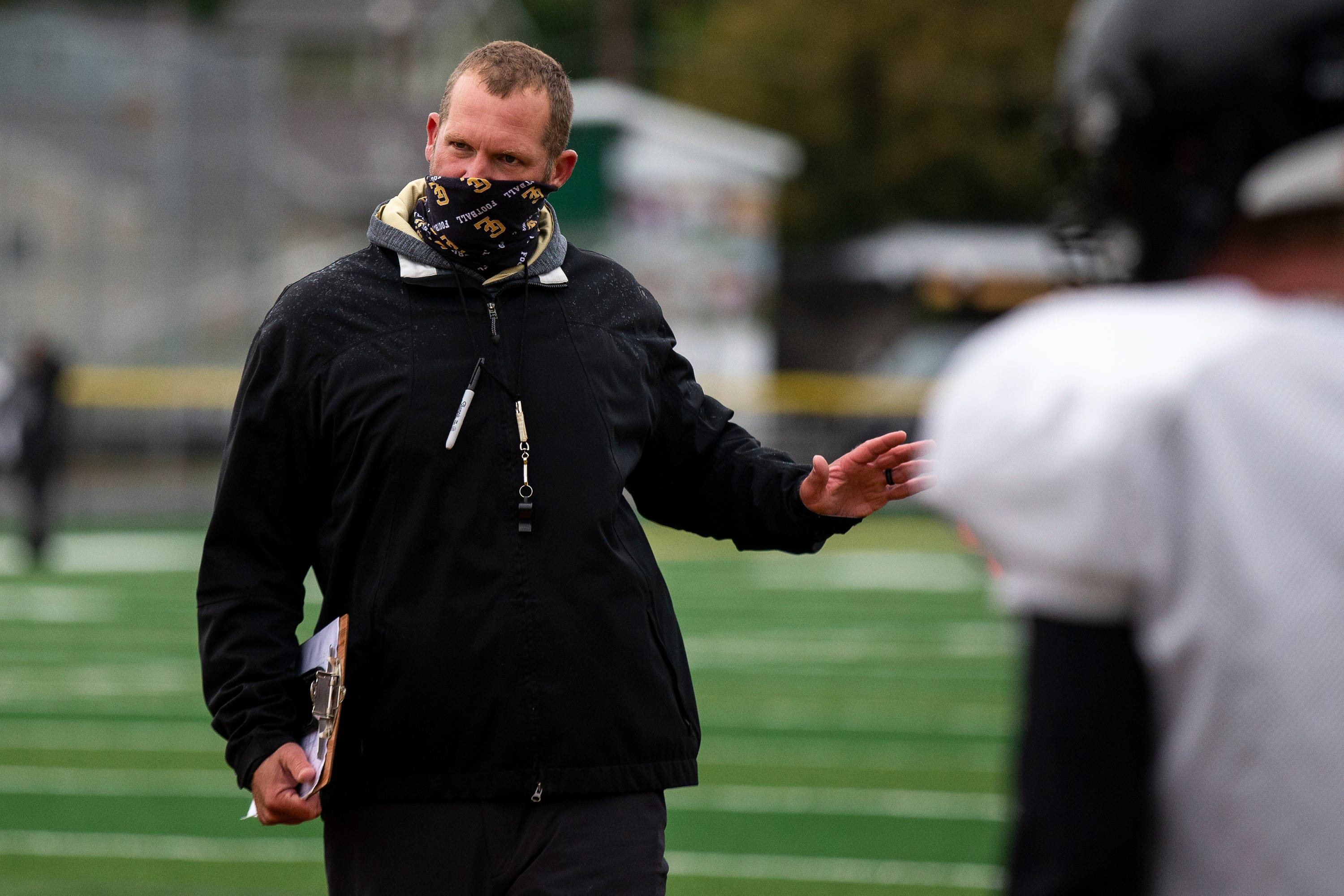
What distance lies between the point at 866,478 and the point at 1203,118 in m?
1.57

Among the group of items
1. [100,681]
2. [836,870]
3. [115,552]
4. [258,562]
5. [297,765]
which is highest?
[258,562]

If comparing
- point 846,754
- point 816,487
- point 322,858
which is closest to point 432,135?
point 816,487

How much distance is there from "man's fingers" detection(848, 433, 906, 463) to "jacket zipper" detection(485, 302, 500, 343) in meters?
0.57

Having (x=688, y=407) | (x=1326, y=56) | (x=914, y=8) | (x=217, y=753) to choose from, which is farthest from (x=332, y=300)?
(x=914, y=8)

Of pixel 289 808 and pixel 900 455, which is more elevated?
pixel 900 455

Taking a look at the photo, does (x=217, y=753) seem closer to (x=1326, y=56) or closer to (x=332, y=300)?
(x=332, y=300)

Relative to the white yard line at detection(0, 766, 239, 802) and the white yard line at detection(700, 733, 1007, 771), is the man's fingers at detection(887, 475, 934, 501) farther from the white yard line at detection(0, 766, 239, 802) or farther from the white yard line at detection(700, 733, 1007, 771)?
the white yard line at detection(700, 733, 1007, 771)

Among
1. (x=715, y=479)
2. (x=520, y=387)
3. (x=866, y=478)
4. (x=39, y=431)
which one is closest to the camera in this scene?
(x=520, y=387)

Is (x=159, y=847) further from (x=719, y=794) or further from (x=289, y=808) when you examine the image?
(x=289, y=808)

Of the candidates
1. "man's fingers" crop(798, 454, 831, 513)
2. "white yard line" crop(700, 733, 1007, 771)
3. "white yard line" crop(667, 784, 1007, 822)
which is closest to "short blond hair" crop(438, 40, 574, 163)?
"man's fingers" crop(798, 454, 831, 513)

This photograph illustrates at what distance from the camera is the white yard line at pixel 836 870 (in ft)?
20.1

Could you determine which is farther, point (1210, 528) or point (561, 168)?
point (561, 168)

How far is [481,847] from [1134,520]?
1629 mm

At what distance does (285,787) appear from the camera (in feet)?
9.18
